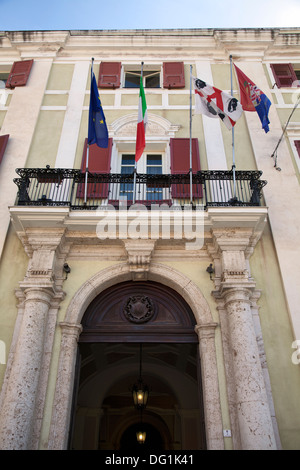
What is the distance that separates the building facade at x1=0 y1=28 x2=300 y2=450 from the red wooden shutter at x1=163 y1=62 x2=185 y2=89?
0.04 meters

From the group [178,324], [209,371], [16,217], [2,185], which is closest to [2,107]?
[2,185]

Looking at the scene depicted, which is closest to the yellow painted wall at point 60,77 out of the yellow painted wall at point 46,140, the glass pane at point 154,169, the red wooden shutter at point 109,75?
the red wooden shutter at point 109,75

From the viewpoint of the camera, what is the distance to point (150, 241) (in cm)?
706

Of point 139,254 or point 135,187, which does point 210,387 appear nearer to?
point 139,254

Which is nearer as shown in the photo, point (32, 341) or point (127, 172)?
point (32, 341)

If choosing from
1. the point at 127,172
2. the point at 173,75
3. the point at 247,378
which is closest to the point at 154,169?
the point at 127,172

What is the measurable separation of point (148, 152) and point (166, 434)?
30.0 feet

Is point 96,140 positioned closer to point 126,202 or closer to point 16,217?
point 126,202

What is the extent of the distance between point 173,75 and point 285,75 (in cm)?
314

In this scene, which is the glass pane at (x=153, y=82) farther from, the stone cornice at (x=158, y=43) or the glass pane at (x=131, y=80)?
the stone cornice at (x=158, y=43)

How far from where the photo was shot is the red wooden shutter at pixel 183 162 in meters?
7.88

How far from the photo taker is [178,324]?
6938 millimetres

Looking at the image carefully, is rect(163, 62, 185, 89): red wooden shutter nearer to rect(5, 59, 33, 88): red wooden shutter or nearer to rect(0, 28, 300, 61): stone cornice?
rect(0, 28, 300, 61): stone cornice
